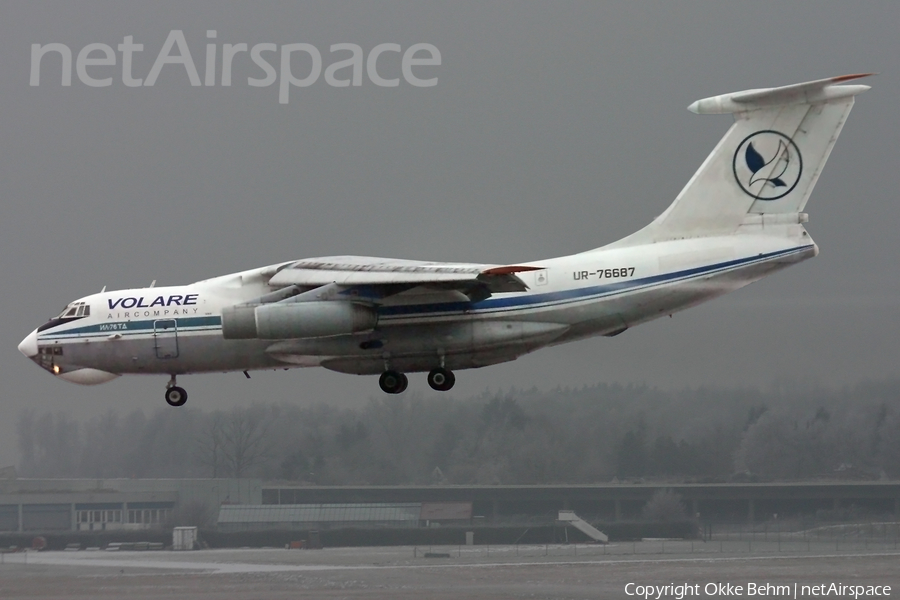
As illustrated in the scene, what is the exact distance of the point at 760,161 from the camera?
68.4ft

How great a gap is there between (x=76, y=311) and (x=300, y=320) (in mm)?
4671

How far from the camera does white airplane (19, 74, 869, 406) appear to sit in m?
19.8

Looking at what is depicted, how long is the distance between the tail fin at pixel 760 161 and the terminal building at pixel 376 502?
15.4 metres

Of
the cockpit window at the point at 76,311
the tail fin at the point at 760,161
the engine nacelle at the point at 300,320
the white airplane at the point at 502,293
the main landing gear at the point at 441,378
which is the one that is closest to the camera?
the engine nacelle at the point at 300,320

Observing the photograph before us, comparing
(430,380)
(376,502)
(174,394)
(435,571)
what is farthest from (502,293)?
(376,502)

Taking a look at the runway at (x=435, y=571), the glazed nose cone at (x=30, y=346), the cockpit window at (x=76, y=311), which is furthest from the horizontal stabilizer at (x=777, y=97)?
the glazed nose cone at (x=30, y=346)

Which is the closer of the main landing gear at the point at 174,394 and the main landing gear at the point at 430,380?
the main landing gear at the point at 430,380

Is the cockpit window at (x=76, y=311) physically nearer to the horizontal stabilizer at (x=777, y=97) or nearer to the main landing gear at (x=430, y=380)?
the main landing gear at (x=430, y=380)

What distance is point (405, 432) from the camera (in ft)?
117

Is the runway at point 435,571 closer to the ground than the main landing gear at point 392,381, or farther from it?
closer to the ground

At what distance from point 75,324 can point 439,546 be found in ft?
51.7

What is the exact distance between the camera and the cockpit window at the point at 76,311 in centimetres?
2164

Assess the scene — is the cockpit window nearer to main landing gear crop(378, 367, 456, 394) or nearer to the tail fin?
main landing gear crop(378, 367, 456, 394)

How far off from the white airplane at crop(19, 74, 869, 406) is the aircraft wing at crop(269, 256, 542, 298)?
0.04m
